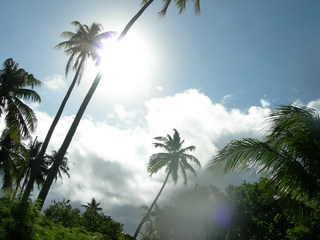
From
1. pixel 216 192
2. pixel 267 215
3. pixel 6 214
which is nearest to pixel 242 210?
pixel 267 215

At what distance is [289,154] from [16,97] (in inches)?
633

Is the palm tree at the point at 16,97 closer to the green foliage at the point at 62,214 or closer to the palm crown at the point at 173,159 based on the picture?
the green foliage at the point at 62,214

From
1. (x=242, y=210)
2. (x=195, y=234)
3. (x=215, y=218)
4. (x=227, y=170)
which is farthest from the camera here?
(x=195, y=234)

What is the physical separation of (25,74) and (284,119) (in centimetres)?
1627

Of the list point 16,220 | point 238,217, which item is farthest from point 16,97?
point 238,217

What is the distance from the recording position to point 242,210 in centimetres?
2731

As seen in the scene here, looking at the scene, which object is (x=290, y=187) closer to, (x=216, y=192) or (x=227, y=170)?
(x=227, y=170)

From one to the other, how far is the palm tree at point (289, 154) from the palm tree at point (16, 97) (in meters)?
13.7

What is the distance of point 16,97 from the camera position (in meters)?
15.7

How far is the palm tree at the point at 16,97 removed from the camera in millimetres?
15004

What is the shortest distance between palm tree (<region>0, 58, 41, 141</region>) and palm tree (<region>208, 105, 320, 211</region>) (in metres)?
13.7

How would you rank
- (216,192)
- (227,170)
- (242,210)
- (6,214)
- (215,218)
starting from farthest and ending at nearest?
(216,192), (215,218), (242,210), (227,170), (6,214)

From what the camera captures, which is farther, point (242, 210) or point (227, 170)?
point (242, 210)

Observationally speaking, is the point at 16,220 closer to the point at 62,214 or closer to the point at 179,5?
the point at 179,5
